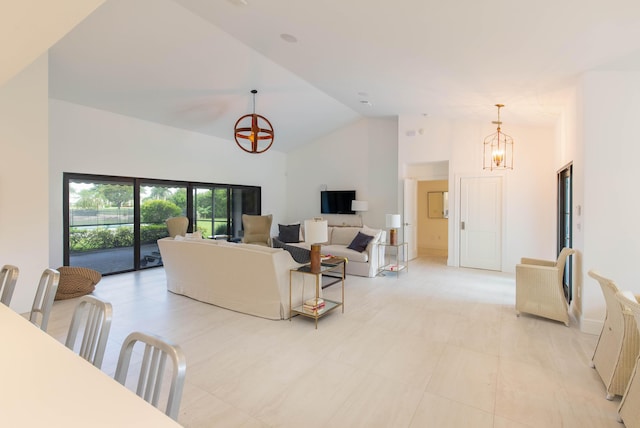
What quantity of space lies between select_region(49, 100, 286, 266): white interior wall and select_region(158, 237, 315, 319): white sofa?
2.32 metres

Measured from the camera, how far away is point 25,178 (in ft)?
12.9

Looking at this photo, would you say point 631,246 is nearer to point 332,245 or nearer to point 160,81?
point 332,245

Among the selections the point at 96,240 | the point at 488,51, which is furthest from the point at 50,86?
the point at 488,51

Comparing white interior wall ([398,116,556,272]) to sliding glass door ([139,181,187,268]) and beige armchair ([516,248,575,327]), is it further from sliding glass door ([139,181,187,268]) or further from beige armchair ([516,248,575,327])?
sliding glass door ([139,181,187,268])

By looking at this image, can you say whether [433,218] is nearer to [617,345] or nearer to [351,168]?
[351,168]

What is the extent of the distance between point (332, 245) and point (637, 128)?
510 centimetres

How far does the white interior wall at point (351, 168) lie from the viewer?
856 cm

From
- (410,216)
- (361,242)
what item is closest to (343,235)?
(361,242)

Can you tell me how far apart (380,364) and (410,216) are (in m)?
5.48

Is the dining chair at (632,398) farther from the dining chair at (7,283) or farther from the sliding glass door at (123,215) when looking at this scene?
the sliding glass door at (123,215)

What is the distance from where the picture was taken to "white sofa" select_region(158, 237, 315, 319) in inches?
151

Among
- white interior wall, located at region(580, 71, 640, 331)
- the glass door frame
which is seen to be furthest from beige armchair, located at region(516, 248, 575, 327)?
the glass door frame

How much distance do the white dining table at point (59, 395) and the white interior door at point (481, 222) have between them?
705 centimetres

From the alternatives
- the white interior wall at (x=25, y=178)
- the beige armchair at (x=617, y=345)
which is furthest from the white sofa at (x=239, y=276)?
the beige armchair at (x=617, y=345)
